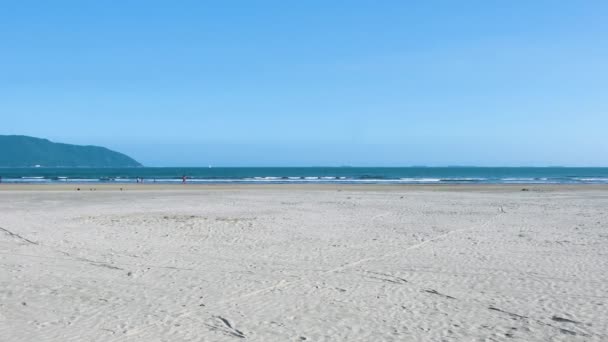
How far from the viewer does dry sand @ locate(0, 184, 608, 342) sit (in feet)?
20.5

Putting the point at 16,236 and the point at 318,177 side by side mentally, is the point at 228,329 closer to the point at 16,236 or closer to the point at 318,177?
the point at 16,236

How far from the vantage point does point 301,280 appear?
8.72m

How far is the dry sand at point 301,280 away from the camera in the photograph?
6254 mm

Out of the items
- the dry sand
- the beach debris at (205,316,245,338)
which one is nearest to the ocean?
the dry sand

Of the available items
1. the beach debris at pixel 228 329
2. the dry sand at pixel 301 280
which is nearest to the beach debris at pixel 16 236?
the dry sand at pixel 301 280

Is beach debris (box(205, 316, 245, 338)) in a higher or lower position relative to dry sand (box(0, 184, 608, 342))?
lower

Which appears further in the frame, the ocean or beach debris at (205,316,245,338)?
the ocean

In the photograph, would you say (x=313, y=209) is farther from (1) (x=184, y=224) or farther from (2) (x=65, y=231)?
(2) (x=65, y=231)

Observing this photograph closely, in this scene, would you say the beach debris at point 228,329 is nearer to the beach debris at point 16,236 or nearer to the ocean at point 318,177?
the beach debris at point 16,236

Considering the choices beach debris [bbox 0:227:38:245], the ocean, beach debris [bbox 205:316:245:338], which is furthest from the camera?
the ocean

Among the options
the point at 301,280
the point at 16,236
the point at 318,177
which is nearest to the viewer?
the point at 301,280

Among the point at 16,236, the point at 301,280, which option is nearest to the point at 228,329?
the point at 301,280

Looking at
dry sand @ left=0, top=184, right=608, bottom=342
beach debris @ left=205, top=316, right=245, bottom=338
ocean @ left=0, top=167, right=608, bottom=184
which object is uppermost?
ocean @ left=0, top=167, right=608, bottom=184

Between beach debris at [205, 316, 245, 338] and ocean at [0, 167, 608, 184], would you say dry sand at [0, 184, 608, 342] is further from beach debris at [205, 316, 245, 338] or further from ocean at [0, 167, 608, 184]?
ocean at [0, 167, 608, 184]
